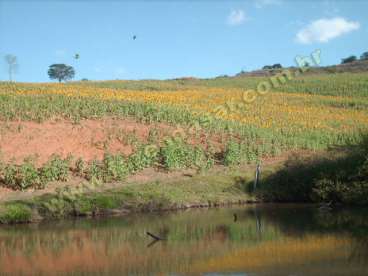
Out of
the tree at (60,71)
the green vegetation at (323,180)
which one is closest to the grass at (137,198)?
the green vegetation at (323,180)

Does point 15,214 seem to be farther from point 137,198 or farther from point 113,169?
point 113,169

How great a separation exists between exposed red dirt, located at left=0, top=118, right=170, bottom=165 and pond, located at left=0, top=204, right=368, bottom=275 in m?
6.82

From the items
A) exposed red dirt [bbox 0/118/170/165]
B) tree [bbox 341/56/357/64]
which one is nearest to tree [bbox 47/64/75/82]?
tree [bbox 341/56/357/64]

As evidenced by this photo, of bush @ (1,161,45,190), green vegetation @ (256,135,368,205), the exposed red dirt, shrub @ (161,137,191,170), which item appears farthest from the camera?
shrub @ (161,137,191,170)

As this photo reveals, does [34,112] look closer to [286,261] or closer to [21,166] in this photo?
[21,166]

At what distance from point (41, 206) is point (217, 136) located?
46.8 ft

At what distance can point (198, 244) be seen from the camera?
19406 mm

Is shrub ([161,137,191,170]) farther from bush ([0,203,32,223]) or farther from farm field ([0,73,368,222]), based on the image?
bush ([0,203,32,223])

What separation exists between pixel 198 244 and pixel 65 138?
49.6ft

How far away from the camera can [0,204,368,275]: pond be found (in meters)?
15.6

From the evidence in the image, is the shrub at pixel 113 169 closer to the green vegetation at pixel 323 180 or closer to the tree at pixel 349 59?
the green vegetation at pixel 323 180

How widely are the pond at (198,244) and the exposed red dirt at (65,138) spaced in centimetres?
682

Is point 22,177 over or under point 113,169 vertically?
under

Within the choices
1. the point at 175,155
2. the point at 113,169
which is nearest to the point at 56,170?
the point at 113,169
